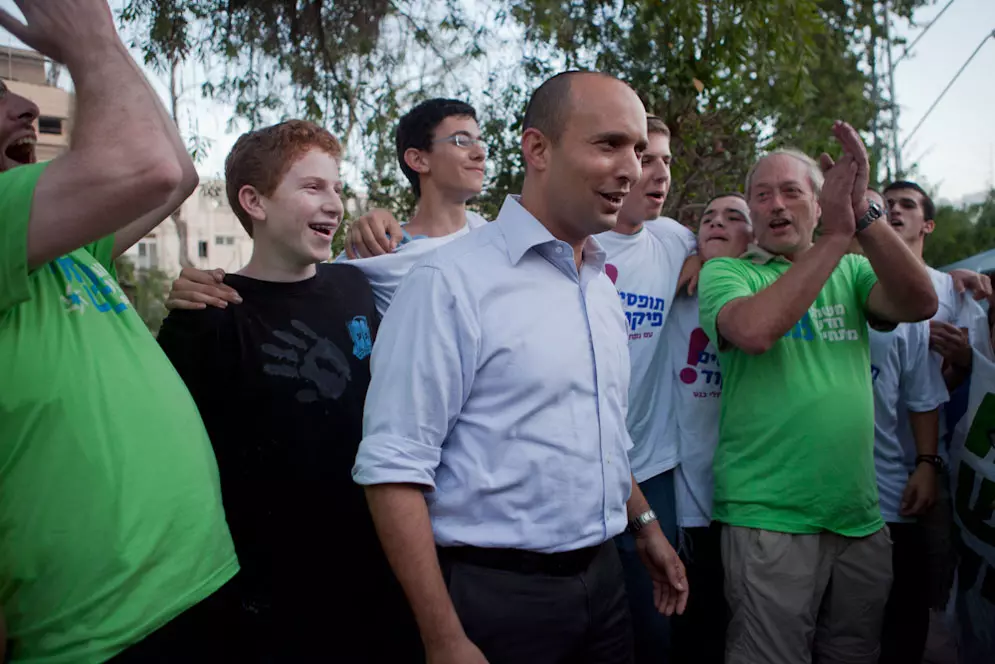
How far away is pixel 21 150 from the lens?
2.02m

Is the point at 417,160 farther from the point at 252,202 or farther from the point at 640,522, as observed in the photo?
the point at 640,522

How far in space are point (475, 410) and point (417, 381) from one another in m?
0.19

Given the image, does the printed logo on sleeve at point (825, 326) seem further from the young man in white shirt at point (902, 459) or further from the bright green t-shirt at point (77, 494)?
the bright green t-shirt at point (77, 494)

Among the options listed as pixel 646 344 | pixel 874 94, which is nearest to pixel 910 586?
pixel 646 344

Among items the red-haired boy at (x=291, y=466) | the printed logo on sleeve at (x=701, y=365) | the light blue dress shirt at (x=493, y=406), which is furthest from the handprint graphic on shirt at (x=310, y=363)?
the printed logo on sleeve at (x=701, y=365)

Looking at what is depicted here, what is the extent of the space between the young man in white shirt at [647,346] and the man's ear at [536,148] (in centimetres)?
95

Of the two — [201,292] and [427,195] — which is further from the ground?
[427,195]

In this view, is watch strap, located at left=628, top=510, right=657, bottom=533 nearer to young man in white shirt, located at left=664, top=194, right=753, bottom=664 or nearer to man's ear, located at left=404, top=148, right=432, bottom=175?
young man in white shirt, located at left=664, top=194, right=753, bottom=664

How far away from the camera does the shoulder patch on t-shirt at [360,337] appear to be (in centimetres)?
281

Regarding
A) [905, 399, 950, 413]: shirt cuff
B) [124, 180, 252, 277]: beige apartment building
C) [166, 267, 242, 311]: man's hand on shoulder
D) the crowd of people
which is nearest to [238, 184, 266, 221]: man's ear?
the crowd of people

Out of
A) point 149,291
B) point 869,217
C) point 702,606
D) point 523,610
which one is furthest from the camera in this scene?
point 149,291

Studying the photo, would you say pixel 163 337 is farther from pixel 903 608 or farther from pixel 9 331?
pixel 903 608

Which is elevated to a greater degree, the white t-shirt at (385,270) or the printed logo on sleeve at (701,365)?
the white t-shirt at (385,270)

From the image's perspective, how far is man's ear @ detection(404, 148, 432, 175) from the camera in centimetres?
375
